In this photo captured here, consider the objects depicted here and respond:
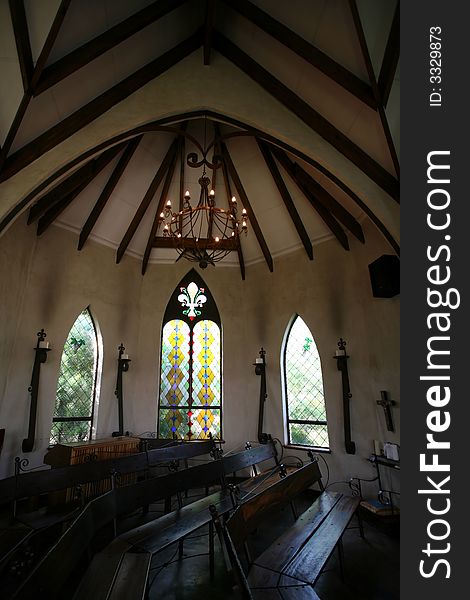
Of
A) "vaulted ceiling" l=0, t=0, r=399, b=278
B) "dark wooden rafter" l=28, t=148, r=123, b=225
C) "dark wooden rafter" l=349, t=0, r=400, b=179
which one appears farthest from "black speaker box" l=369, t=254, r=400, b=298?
"dark wooden rafter" l=28, t=148, r=123, b=225

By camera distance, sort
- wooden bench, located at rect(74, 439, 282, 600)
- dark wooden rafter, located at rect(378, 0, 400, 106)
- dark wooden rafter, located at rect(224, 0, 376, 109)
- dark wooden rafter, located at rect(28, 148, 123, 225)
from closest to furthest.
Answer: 1. wooden bench, located at rect(74, 439, 282, 600)
2. dark wooden rafter, located at rect(378, 0, 400, 106)
3. dark wooden rafter, located at rect(224, 0, 376, 109)
4. dark wooden rafter, located at rect(28, 148, 123, 225)

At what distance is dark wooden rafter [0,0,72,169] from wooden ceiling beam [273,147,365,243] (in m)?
3.57

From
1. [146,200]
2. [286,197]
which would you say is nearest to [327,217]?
[286,197]

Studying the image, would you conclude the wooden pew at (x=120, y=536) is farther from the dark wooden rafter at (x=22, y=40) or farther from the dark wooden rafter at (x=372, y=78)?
the dark wooden rafter at (x=22, y=40)

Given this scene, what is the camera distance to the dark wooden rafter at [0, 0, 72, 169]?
10.3ft

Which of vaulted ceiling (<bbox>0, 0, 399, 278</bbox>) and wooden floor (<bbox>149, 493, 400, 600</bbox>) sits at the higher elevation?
vaulted ceiling (<bbox>0, 0, 399, 278</bbox>)

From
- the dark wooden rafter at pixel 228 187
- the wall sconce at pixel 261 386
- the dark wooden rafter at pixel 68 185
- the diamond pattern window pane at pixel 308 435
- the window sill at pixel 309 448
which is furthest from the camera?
the wall sconce at pixel 261 386

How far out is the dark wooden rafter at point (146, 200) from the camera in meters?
6.20

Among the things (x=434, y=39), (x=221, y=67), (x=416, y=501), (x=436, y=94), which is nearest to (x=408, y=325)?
(x=416, y=501)

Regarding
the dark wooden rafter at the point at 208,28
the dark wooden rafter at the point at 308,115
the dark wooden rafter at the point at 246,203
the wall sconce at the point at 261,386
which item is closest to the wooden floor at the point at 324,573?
the wall sconce at the point at 261,386

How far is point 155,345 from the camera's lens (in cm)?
739

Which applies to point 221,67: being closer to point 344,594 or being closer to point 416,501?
point 416,501

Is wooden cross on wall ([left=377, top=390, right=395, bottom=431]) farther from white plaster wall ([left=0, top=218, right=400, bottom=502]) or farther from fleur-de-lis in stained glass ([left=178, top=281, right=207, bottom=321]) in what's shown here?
fleur-de-lis in stained glass ([left=178, top=281, right=207, bottom=321])

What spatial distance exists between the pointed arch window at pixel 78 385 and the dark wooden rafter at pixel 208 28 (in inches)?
195
